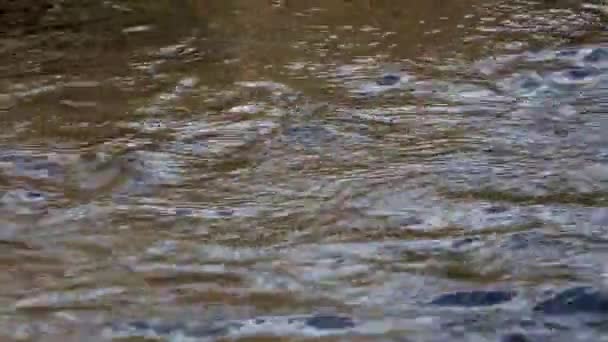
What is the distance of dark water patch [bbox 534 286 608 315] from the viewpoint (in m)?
2.57

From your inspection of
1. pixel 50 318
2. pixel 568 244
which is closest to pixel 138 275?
pixel 50 318

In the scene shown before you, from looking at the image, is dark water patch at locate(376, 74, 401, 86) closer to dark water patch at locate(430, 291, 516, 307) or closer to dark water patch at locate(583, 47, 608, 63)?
dark water patch at locate(583, 47, 608, 63)

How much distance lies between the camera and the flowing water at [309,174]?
→ 2627mm

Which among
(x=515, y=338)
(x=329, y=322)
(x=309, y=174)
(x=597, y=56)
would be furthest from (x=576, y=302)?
(x=597, y=56)

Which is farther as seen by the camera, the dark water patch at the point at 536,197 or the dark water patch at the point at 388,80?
the dark water patch at the point at 388,80

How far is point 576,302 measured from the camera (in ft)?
8.53

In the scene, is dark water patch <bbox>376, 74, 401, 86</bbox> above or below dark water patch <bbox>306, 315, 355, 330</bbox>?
above

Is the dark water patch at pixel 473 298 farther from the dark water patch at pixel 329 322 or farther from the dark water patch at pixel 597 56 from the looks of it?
the dark water patch at pixel 597 56

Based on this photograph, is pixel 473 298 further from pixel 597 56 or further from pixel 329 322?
pixel 597 56

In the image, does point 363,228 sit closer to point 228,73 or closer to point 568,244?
point 568,244

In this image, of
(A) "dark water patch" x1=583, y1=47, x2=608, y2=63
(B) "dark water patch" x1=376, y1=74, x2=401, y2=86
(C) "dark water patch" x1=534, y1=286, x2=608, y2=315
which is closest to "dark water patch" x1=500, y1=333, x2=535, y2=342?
(C) "dark water patch" x1=534, y1=286, x2=608, y2=315

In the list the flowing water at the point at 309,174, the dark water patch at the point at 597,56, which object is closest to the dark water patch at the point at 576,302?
the flowing water at the point at 309,174

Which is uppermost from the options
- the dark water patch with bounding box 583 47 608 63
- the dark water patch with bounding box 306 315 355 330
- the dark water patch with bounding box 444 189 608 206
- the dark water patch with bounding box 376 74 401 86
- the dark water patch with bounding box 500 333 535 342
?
the dark water patch with bounding box 376 74 401 86

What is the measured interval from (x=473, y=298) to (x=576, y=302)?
0.79 ft
